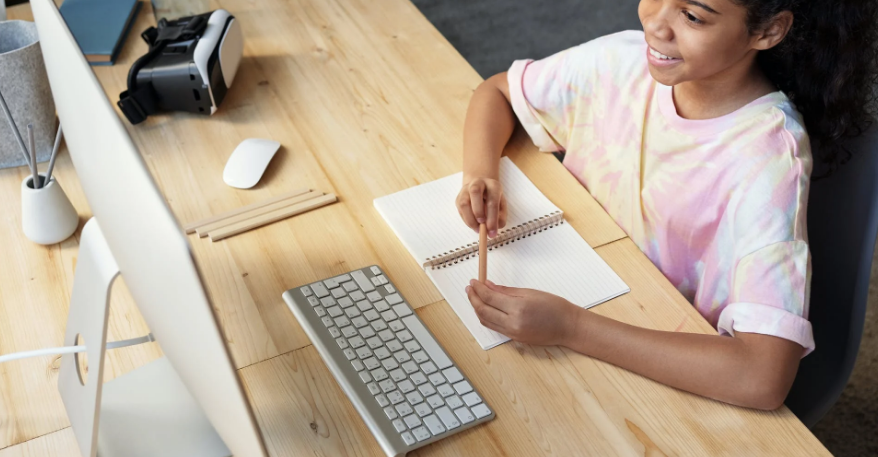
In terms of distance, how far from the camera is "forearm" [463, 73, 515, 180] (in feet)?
3.49

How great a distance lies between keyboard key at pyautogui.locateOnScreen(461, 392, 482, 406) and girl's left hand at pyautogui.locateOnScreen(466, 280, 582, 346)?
0.09m

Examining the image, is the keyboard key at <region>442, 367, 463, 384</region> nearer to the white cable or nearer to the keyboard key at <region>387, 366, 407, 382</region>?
the keyboard key at <region>387, 366, 407, 382</region>

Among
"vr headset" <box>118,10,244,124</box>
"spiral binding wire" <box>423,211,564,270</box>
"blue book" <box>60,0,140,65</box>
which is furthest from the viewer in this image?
"blue book" <box>60,0,140,65</box>

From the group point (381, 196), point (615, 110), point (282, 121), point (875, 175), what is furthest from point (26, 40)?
point (875, 175)

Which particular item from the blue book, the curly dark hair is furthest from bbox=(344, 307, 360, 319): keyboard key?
the blue book

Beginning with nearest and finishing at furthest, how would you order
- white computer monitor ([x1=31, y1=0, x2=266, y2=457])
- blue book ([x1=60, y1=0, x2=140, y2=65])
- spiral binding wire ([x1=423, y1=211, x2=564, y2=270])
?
white computer monitor ([x1=31, y1=0, x2=266, y2=457])
spiral binding wire ([x1=423, y1=211, x2=564, y2=270])
blue book ([x1=60, y1=0, x2=140, y2=65])

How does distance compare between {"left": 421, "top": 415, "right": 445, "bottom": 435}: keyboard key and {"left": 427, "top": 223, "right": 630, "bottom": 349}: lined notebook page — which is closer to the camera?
{"left": 421, "top": 415, "right": 445, "bottom": 435}: keyboard key

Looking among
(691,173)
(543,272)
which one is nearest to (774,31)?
(691,173)

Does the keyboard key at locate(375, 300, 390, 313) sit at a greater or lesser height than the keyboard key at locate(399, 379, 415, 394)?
lesser

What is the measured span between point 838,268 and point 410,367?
563 mm

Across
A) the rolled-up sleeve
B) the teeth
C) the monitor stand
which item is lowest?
the monitor stand

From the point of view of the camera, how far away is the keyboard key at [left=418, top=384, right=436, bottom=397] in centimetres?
79

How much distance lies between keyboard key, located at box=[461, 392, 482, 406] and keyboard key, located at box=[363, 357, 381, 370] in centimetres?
10

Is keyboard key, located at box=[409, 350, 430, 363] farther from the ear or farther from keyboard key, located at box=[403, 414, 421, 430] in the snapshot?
the ear
